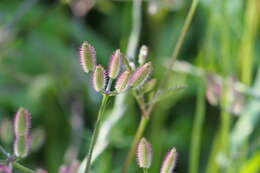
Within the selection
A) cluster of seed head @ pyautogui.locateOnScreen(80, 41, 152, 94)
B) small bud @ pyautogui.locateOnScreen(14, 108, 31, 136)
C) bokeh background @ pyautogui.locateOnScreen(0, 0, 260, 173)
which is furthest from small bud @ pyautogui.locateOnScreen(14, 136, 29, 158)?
bokeh background @ pyautogui.locateOnScreen(0, 0, 260, 173)

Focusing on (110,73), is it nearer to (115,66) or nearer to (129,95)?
(115,66)

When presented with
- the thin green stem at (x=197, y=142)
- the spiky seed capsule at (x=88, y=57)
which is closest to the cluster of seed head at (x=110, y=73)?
the spiky seed capsule at (x=88, y=57)

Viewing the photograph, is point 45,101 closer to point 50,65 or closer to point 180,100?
point 50,65

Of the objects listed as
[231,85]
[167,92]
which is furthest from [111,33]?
[167,92]

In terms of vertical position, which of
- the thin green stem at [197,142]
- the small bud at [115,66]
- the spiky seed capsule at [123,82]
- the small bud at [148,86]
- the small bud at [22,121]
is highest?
the small bud at [115,66]

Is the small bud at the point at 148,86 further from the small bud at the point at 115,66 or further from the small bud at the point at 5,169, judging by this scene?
the small bud at the point at 5,169

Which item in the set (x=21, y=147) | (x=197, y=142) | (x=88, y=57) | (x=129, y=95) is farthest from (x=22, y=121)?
(x=129, y=95)

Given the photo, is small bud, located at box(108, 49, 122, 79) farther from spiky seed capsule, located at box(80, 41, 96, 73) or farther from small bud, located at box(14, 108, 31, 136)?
small bud, located at box(14, 108, 31, 136)

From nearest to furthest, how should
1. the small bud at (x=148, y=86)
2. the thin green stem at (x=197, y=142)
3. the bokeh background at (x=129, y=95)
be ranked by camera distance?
the small bud at (x=148, y=86), the thin green stem at (x=197, y=142), the bokeh background at (x=129, y=95)
